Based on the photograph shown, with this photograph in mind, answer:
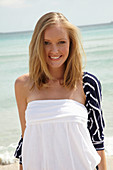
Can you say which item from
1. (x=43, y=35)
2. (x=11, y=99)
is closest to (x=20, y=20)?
(x=11, y=99)

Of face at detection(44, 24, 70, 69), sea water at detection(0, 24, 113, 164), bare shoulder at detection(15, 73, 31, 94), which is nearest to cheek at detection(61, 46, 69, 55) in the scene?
face at detection(44, 24, 70, 69)

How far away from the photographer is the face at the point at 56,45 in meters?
2.12

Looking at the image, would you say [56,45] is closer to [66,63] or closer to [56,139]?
[66,63]

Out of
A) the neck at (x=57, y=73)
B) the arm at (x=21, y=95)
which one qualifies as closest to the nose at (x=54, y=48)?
the neck at (x=57, y=73)

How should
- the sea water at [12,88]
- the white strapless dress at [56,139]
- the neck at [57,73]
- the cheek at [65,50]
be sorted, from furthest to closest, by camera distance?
the sea water at [12,88] < the neck at [57,73] < the cheek at [65,50] < the white strapless dress at [56,139]

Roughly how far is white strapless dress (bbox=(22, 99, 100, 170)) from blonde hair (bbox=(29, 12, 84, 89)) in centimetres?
21

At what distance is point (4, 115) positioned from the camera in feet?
31.5

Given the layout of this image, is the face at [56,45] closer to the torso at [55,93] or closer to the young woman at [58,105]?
the young woman at [58,105]

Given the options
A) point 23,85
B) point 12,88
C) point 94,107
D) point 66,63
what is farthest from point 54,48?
point 12,88

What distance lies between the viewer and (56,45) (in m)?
2.12

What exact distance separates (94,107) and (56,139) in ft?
1.11

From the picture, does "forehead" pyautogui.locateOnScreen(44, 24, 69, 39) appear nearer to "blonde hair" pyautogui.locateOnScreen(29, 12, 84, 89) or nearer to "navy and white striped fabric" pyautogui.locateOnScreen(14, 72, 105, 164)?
"blonde hair" pyautogui.locateOnScreen(29, 12, 84, 89)

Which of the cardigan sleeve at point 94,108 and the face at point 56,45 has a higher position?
the face at point 56,45

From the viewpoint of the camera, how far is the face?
6.96ft
